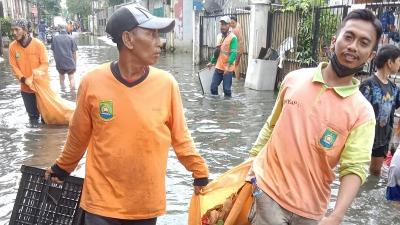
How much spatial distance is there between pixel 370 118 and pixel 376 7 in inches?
264

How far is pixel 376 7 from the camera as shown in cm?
835

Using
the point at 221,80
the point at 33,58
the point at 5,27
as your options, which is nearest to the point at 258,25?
the point at 221,80

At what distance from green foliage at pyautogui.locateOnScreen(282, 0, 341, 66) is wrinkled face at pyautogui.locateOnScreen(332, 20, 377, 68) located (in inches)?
304

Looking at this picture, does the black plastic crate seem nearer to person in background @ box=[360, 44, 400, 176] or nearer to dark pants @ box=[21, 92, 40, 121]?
person in background @ box=[360, 44, 400, 176]

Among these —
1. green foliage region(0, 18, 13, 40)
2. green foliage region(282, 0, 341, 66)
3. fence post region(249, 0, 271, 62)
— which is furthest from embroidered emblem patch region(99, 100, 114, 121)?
green foliage region(0, 18, 13, 40)

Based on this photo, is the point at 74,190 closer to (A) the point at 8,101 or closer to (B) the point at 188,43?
(A) the point at 8,101

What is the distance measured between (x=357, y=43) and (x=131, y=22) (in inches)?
46.3

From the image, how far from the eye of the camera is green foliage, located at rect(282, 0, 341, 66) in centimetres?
1003

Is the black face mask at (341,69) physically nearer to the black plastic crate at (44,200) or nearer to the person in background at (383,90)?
the black plastic crate at (44,200)

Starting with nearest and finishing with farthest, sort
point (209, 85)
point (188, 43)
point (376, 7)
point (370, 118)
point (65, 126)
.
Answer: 1. point (370, 118)
2. point (65, 126)
3. point (376, 7)
4. point (209, 85)
5. point (188, 43)

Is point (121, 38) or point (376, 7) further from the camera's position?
point (376, 7)

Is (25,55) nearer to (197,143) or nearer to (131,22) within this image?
(197,143)

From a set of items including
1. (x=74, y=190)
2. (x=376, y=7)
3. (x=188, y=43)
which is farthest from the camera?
(x=188, y=43)

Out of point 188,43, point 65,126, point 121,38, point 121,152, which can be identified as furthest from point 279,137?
point 188,43
